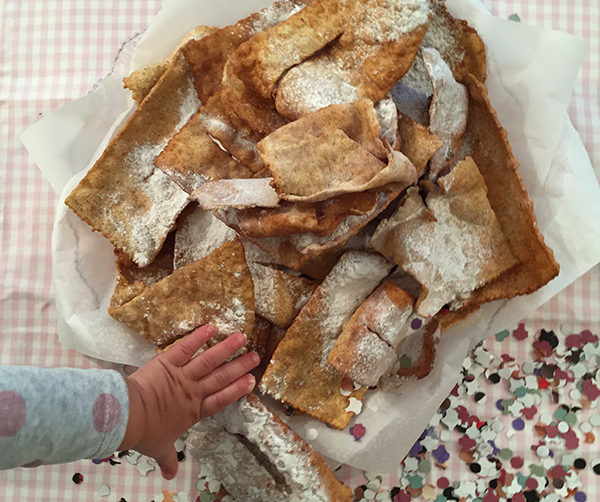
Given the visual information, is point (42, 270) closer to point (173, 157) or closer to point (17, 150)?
point (17, 150)

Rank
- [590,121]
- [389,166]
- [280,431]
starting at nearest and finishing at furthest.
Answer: [389,166], [280,431], [590,121]

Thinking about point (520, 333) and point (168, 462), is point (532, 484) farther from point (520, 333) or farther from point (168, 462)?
point (168, 462)

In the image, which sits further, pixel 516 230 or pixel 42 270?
pixel 42 270

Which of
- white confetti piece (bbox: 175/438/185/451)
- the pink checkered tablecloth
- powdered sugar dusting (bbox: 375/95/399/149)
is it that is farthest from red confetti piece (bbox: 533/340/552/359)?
white confetti piece (bbox: 175/438/185/451)

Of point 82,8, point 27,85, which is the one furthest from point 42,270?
point 82,8

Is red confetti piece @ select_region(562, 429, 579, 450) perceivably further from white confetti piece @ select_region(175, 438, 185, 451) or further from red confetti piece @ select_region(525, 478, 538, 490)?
white confetti piece @ select_region(175, 438, 185, 451)

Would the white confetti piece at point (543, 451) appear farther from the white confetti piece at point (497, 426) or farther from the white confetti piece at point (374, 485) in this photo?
the white confetti piece at point (374, 485)

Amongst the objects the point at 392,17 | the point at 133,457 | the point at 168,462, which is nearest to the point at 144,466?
the point at 133,457
